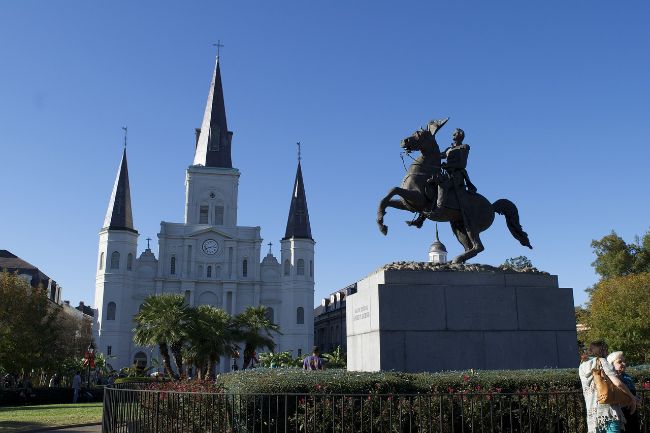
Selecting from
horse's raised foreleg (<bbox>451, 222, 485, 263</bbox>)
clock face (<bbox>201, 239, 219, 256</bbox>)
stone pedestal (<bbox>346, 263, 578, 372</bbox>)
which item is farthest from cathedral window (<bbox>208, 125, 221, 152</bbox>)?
stone pedestal (<bbox>346, 263, 578, 372</bbox>)

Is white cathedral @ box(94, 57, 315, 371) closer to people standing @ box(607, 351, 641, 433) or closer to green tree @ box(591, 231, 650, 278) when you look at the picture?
green tree @ box(591, 231, 650, 278)

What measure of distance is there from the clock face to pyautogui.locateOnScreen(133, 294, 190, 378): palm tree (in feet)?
142

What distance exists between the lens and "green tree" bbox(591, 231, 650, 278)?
53.3m

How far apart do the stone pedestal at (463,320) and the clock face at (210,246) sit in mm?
71100

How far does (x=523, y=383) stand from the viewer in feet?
28.6

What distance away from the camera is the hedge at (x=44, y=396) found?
A: 3072 cm

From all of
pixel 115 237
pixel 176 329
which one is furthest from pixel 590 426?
pixel 115 237

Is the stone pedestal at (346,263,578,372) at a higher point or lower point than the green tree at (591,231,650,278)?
lower

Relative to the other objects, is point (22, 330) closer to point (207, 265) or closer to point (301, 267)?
point (207, 265)

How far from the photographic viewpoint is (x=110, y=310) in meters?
76.5

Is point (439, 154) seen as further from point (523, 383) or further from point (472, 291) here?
point (523, 383)

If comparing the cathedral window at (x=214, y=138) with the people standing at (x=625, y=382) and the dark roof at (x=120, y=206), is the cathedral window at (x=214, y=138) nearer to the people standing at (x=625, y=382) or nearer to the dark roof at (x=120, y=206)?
the dark roof at (x=120, y=206)

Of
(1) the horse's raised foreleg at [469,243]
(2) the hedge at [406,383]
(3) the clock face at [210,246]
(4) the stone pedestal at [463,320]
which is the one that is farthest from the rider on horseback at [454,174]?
(3) the clock face at [210,246]

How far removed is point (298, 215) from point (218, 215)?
33.7ft
